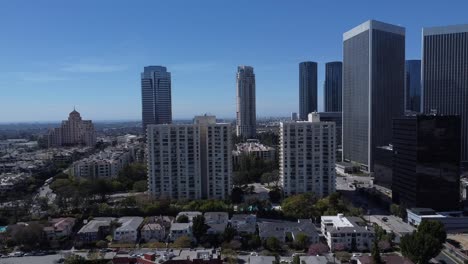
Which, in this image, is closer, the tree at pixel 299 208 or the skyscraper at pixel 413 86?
the tree at pixel 299 208

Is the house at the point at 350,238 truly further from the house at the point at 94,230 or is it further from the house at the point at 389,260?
the house at the point at 94,230

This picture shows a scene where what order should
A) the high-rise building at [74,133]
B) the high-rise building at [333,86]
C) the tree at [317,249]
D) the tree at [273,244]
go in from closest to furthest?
the tree at [317,249], the tree at [273,244], the high-rise building at [74,133], the high-rise building at [333,86]

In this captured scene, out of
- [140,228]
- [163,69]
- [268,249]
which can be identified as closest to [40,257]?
[140,228]

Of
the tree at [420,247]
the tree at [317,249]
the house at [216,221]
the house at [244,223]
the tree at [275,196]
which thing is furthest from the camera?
the tree at [275,196]

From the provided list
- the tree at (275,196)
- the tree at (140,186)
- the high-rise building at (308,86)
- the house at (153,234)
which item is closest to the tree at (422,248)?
the house at (153,234)

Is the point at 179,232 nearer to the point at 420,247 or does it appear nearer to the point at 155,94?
the point at 420,247

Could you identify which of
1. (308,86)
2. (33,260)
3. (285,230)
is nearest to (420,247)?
(285,230)

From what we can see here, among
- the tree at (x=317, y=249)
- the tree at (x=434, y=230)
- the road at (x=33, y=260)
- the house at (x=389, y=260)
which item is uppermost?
the tree at (x=434, y=230)
